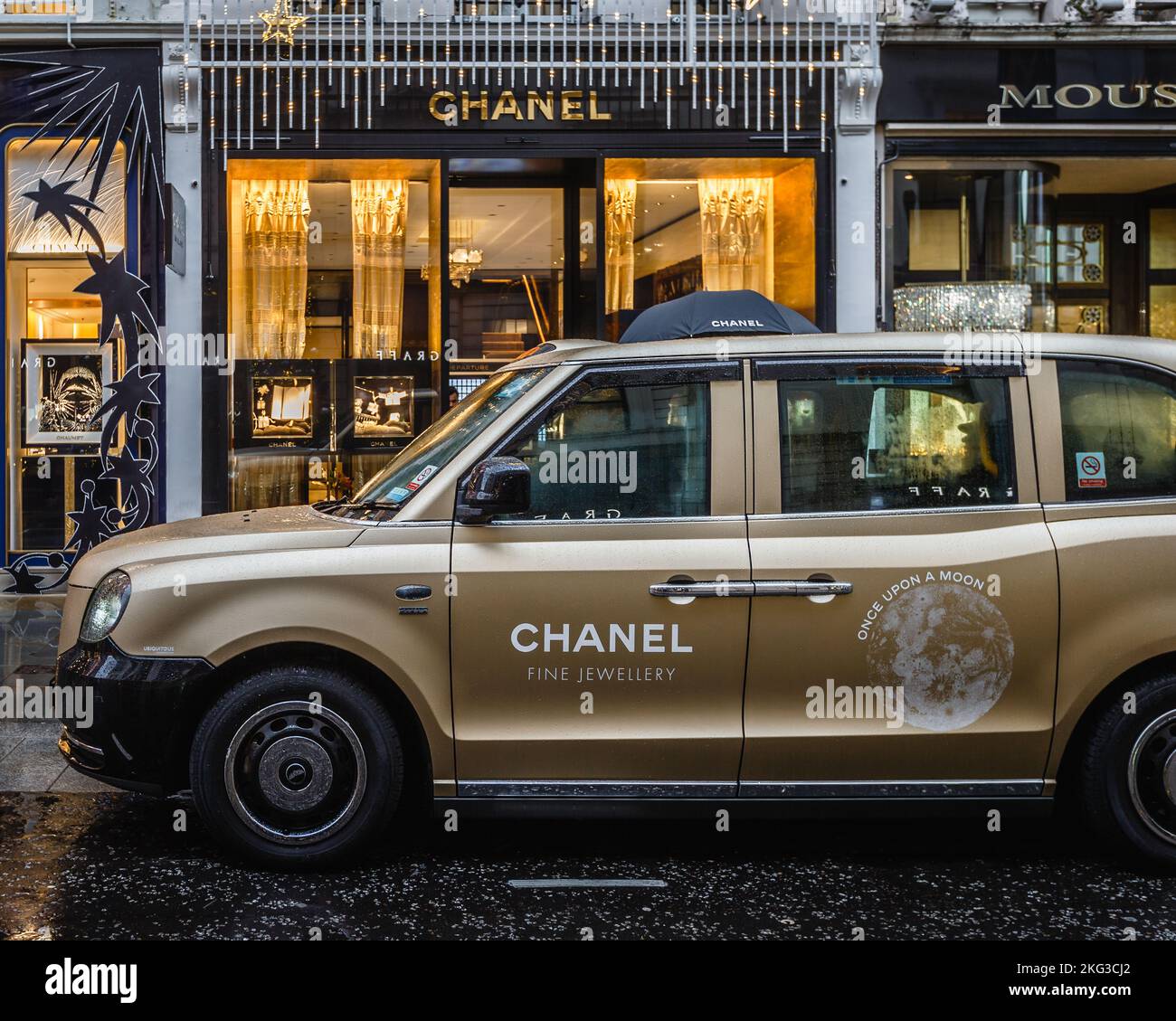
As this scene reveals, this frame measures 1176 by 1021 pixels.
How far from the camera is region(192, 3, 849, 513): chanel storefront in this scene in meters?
11.0

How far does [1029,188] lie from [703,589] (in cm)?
874

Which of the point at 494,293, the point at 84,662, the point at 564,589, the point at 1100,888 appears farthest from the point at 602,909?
the point at 494,293

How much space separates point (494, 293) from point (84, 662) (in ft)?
24.4

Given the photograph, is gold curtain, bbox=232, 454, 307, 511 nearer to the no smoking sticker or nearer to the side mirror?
the side mirror

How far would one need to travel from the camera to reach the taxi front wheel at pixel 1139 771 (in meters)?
4.62

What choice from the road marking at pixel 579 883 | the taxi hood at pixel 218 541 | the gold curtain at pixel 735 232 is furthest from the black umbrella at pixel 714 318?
the road marking at pixel 579 883

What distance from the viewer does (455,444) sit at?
489 centimetres

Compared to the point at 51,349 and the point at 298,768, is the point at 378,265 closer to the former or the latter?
the point at 51,349

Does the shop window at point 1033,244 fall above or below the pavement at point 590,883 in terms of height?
above

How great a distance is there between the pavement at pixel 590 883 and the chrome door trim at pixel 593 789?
318 mm

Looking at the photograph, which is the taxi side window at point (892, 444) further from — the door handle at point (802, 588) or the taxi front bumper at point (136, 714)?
the taxi front bumper at point (136, 714)

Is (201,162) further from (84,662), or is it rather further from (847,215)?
(84,662)

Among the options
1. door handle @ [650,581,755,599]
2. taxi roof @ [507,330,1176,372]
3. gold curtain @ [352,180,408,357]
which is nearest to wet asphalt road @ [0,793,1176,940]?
door handle @ [650,581,755,599]
